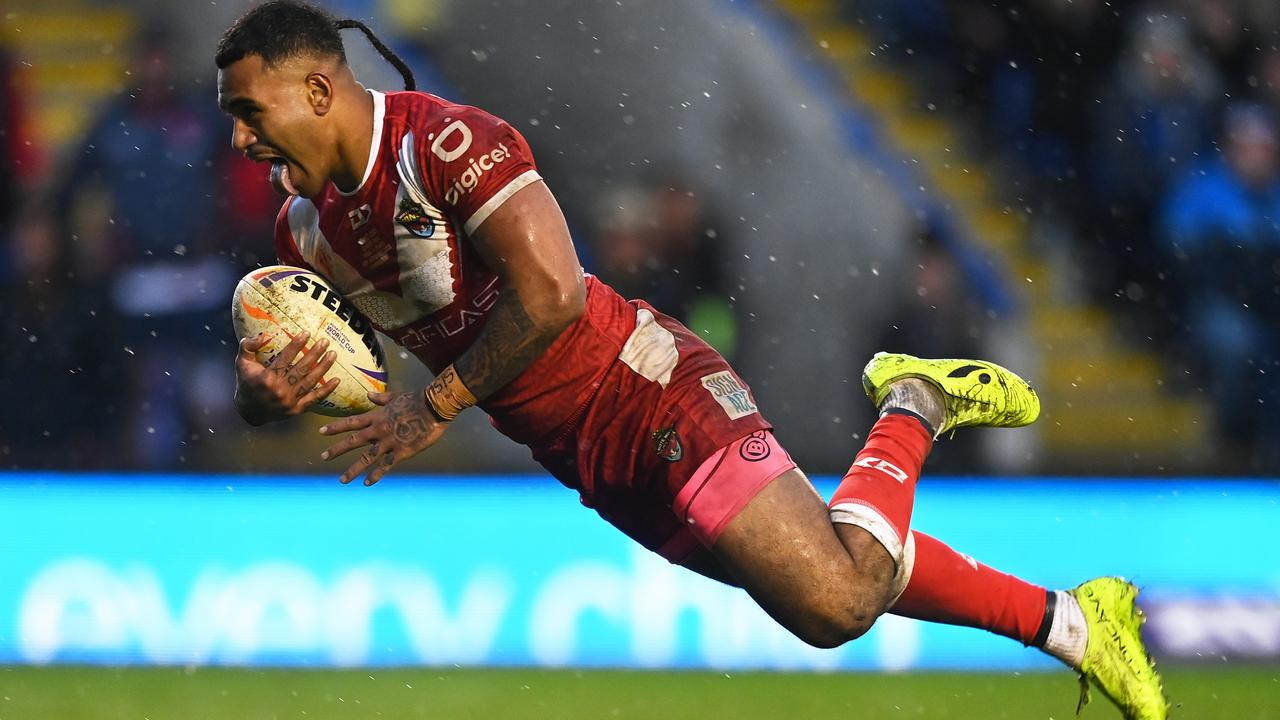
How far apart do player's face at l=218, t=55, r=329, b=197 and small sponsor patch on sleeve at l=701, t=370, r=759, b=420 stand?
1.20 m

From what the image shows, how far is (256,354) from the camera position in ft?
13.4

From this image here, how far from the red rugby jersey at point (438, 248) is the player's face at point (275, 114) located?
15 centimetres

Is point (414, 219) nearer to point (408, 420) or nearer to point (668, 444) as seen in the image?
point (408, 420)

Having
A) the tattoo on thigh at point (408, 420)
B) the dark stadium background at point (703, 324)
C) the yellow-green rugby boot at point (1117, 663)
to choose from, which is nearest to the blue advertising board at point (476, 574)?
the dark stadium background at point (703, 324)

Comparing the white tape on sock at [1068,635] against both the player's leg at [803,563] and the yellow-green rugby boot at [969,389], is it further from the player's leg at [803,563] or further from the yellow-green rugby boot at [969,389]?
the player's leg at [803,563]

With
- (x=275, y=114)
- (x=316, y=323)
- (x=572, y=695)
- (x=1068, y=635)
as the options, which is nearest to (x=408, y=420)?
(x=316, y=323)

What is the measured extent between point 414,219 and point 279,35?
572 millimetres

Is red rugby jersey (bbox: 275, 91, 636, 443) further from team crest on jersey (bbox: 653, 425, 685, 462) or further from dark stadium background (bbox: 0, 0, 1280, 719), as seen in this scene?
dark stadium background (bbox: 0, 0, 1280, 719)

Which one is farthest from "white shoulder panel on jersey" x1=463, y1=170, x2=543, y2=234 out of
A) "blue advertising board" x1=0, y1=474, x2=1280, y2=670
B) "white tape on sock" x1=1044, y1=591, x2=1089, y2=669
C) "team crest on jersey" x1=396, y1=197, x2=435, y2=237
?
"blue advertising board" x1=0, y1=474, x2=1280, y2=670

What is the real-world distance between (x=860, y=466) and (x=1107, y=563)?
3220 mm

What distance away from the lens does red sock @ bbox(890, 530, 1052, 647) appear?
4430 millimetres

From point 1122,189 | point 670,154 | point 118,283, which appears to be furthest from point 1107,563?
point 118,283

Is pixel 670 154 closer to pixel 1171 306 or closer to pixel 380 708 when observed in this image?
pixel 1171 306

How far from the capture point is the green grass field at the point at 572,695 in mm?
5750
